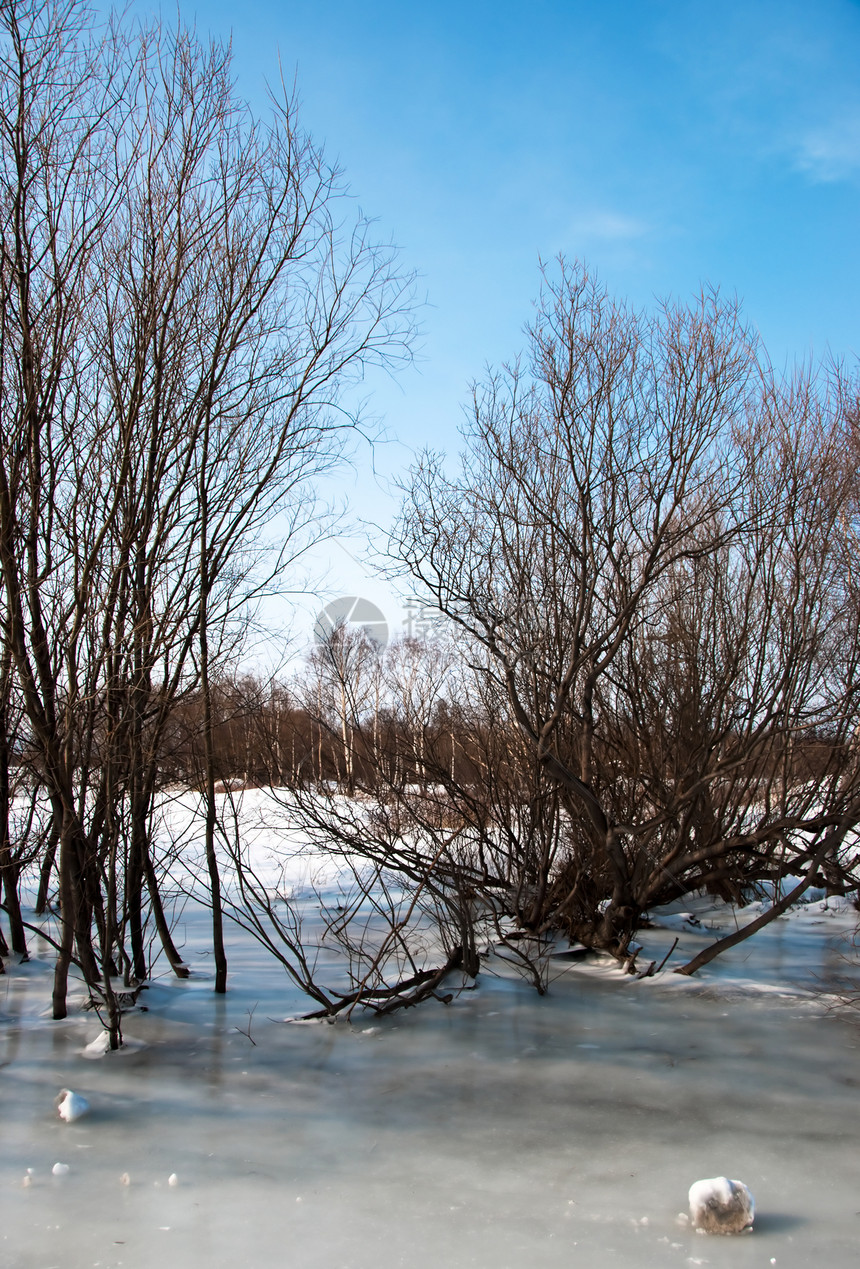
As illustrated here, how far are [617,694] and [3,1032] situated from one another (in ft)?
16.8

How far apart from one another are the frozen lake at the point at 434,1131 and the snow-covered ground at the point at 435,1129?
0.04 feet

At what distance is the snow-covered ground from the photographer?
3092 millimetres

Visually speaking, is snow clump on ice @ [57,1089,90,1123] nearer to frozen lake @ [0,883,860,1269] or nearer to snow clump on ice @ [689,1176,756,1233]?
frozen lake @ [0,883,860,1269]

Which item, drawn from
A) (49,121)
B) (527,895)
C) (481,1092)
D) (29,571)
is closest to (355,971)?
(527,895)

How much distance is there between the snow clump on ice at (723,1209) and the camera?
3121 millimetres

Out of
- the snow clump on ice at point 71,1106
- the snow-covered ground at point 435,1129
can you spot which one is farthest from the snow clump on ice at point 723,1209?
the snow clump on ice at point 71,1106

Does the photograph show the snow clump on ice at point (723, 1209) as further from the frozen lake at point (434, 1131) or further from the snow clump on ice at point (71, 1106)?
the snow clump on ice at point (71, 1106)

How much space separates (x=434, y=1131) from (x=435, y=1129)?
2 centimetres

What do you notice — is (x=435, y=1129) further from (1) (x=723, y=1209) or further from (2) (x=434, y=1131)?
(1) (x=723, y=1209)

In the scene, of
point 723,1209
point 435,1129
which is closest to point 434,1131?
point 435,1129

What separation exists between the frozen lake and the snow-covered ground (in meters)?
0.01

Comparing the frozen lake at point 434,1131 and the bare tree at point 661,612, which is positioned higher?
the bare tree at point 661,612

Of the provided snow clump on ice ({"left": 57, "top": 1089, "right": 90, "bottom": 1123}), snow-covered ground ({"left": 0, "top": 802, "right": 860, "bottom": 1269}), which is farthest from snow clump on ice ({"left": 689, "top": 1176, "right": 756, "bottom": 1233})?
snow clump on ice ({"left": 57, "top": 1089, "right": 90, "bottom": 1123})

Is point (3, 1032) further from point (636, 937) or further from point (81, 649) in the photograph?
point (636, 937)
